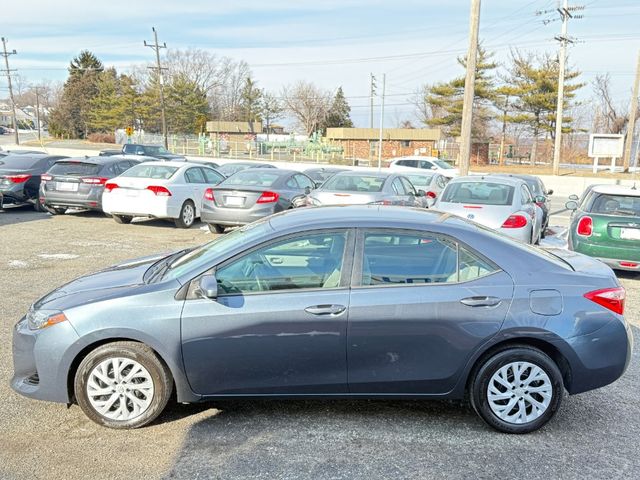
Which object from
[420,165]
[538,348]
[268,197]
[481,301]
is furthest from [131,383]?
[420,165]

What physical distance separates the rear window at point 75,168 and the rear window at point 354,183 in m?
6.10

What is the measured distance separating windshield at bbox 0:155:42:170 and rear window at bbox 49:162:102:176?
1911mm

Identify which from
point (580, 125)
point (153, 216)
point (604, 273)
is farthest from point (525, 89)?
point (604, 273)

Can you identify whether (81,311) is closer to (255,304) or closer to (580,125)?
(255,304)

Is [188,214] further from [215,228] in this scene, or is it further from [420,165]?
[420,165]

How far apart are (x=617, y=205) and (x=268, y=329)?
23.2 ft

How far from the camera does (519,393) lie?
12.3ft

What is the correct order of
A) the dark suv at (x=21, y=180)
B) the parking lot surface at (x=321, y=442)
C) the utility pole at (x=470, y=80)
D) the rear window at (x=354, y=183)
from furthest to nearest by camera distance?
the utility pole at (x=470, y=80) → the dark suv at (x=21, y=180) → the rear window at (x=354, y=183) → the parking lot surface at (x=321, y=442)

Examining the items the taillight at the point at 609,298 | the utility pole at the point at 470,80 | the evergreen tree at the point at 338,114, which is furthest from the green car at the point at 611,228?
the evergreen tree at the point at 338,114

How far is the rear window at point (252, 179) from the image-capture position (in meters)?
11.8

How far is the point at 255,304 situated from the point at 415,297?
1054 millimetres

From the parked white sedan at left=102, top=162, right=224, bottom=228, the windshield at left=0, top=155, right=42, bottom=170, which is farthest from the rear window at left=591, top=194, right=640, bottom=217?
the windshield at left=0, top=155, right=42, bottom=170

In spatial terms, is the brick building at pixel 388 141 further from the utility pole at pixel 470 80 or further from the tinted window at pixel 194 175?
the tinted window at pixel 194 175

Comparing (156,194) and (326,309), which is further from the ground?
(156,194)
